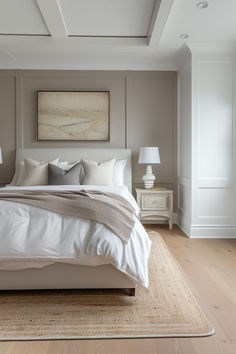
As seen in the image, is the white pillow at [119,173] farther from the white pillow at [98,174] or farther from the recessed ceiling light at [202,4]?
the recessed ceiling light at [202,4]

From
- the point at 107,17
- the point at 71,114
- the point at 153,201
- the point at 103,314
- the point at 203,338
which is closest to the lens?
→ the point at 203,338

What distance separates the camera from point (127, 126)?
16.6 ft

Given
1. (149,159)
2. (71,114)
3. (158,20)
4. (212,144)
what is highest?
(158,20)

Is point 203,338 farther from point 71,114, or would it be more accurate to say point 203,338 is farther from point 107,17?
point 71,114

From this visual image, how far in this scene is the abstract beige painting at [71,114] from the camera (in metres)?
4.96

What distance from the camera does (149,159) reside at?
4.62 meters

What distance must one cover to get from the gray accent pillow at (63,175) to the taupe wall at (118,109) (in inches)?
36.9

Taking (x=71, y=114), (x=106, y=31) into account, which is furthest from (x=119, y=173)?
(x=106, y=31)

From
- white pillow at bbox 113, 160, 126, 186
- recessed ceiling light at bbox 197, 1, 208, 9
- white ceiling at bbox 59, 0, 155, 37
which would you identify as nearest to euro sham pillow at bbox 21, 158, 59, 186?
white pillow at bbox 113, 160, 126, 186

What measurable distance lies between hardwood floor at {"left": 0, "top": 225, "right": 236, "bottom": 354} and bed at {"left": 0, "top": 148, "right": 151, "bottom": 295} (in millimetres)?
483

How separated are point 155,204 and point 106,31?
→ 8.04 ft

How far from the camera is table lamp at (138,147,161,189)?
4637 millimetres

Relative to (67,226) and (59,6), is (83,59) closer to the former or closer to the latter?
(59,6)

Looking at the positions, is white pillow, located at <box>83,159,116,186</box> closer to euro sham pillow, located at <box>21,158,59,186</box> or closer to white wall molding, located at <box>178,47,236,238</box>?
euro sham pillow, located at <box>21,158,59,186</box>
